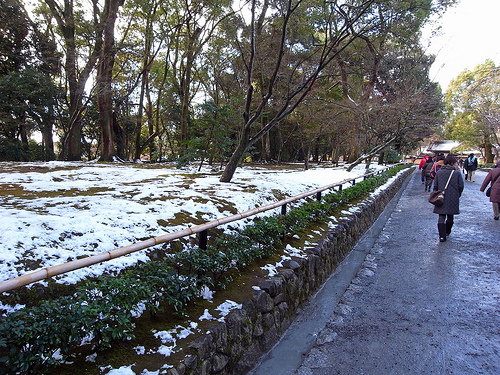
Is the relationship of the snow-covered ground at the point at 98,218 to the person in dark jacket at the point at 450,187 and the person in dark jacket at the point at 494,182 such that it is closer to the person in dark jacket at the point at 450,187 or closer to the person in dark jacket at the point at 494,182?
the person in dark jacket at the point at 450,187

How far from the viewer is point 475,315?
3.34 meters

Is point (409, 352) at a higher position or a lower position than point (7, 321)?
lower

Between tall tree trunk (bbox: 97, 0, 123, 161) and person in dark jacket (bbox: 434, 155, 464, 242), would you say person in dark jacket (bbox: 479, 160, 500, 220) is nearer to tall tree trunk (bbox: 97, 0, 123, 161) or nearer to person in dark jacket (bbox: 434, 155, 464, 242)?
person in dark jacket (bbox: 434, 155, 464, 242)

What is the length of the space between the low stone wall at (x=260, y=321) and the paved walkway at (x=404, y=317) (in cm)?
15

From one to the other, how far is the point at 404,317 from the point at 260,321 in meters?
1.74

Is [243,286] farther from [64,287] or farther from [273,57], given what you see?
[273,57]

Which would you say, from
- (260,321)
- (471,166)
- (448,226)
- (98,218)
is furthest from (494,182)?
(471,166)

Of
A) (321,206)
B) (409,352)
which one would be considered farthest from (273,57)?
(409,352)

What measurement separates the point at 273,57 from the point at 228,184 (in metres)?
8.05

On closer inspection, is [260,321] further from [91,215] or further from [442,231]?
[442,231]

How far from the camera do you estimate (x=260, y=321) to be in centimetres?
283

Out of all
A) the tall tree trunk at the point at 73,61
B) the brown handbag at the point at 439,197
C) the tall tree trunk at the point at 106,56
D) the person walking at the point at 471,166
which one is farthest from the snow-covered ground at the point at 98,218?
the person walking at the point at 471,166

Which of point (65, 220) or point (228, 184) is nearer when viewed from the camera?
point (65, 220)

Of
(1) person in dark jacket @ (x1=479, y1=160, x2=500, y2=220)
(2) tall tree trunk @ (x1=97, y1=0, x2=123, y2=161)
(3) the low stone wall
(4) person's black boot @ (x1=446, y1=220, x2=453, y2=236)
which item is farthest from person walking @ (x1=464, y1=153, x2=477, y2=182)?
(2) tall tree trunk @ (x1=97, y1=0, x2=123, y2=161)
